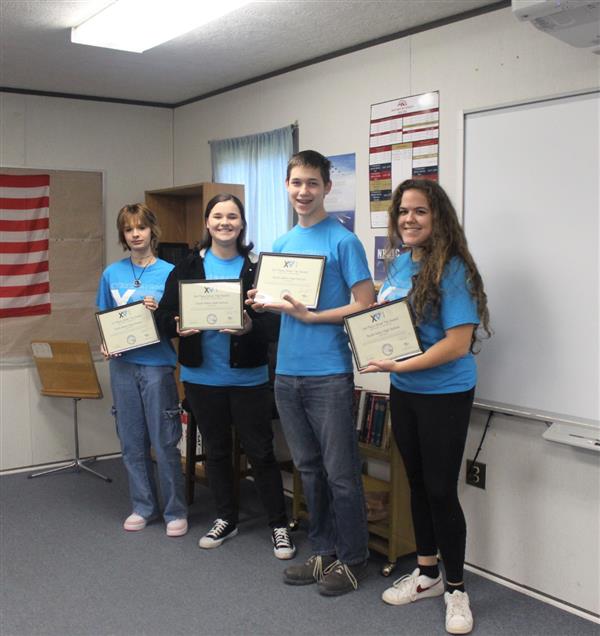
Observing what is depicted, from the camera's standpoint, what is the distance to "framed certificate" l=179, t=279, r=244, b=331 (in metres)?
3.04

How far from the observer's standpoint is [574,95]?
2.65 meters

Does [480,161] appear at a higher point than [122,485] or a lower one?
higher

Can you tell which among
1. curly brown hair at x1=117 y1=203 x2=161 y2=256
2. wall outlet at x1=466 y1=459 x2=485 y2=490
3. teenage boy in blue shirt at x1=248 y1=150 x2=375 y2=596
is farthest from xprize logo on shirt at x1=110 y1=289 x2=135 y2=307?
wall outlet at x1=466 y1=459 x2=485 y2=490

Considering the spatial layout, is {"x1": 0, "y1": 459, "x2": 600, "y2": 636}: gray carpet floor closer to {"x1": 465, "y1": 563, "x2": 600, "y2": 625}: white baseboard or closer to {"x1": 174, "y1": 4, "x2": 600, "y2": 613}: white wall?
{"x1": 465, "y1": 563, "x2": 600, "y2": 625}: white baseboard

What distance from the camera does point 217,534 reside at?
133 inches

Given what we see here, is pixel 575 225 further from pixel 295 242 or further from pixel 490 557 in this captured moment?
pixel 490 557

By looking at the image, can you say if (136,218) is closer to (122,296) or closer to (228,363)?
(122,296)

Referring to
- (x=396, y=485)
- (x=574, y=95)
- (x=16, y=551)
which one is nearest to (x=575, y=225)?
(x=574, y=95)

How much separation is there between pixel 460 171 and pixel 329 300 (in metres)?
0.82

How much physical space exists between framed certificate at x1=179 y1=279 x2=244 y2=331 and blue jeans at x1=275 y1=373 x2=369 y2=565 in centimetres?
36

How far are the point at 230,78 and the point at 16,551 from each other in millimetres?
2804

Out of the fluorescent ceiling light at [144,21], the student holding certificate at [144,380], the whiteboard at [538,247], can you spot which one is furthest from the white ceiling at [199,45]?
the student holding certificate at [144,380]

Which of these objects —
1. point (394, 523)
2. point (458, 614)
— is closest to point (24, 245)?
point (394, 523)

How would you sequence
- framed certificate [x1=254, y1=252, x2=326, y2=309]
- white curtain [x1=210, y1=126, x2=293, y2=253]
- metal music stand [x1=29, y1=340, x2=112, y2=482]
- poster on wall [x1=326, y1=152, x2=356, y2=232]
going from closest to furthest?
framed certificate [x1=254, y1=252, x2=326, y2=309] → poster on wall [x1=326, y1=152, x2=356, y2=232] → white curtain [x1=210, y1=126, x2=293, y2=253] → metal music stand [x1=29, y1=340, x2=112, y2=482]
